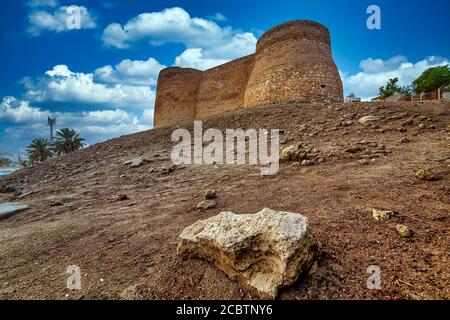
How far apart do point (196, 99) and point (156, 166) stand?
17.0m

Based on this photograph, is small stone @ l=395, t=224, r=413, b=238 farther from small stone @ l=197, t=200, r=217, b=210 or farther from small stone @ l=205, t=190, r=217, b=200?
small stone @ l=205, t=190, r=217, b=200

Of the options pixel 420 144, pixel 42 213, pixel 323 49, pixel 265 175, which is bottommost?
pixel 42 213

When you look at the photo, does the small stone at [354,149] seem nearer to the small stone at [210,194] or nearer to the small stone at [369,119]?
the small stone at [369,119]

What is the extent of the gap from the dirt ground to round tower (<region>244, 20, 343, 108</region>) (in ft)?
26.1

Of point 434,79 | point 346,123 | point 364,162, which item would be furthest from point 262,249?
point 434,79

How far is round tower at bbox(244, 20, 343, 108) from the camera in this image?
1390cm

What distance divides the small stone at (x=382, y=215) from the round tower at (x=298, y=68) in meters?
12.4

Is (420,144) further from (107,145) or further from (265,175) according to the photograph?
(107,145)

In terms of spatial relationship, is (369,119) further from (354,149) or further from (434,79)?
(434,79)

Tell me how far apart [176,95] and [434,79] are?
30.6 m

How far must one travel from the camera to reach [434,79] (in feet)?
92.2

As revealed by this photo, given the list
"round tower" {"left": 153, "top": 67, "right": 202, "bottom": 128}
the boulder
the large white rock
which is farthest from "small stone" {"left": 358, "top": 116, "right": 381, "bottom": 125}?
"round tower" {"left": 153, "top": 67, "right": 202, "bottom": 128}
